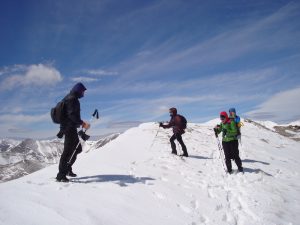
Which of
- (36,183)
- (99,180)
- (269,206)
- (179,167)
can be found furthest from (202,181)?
(36,183)

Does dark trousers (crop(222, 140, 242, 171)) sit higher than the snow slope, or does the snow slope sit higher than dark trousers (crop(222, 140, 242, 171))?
dark trousers (crop(222, 140, 242, 171))

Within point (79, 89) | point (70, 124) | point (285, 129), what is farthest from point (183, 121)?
point (285, 129)

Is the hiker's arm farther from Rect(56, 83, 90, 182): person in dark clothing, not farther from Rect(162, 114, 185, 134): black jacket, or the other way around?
Rect(162, 114, 185, 134): black jacket

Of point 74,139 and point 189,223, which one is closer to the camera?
point 189,223

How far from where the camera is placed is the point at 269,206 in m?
9.58

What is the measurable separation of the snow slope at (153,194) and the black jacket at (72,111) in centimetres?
190

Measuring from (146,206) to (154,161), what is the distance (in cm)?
642

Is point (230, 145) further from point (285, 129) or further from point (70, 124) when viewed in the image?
point (285, 129)

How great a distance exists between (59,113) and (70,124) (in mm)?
511

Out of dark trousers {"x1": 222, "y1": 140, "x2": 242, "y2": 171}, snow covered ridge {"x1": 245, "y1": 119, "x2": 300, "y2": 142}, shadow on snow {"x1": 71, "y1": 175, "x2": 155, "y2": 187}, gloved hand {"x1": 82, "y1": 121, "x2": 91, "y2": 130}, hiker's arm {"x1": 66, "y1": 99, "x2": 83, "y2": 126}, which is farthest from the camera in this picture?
snow covered ridge {"x1": 245, "y1": 119, "x2": 300, "y2": 142}

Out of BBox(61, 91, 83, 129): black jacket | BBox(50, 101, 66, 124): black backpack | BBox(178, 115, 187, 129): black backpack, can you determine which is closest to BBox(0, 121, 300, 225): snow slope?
BBox(178, 115, 187, 129): black backpack

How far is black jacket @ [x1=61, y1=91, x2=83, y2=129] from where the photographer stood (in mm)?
9406

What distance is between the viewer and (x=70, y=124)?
965 centimetres

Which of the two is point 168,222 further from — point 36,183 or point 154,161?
point 154,161
